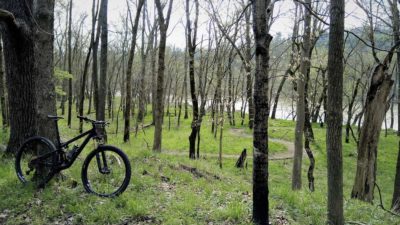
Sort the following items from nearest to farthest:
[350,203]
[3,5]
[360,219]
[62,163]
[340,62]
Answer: [340,62] → [62,163] → [360,219] → [350,203] → [3,5]

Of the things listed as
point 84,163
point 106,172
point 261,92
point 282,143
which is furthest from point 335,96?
point 282,143

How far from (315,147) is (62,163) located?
1979 cm

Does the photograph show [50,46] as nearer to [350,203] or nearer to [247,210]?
[247,210]

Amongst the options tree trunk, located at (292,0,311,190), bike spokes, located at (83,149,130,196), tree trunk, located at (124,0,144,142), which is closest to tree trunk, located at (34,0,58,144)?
bike spokes, located at (83,149,130,196)

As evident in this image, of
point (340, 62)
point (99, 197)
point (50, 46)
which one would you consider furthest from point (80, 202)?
point (340, 62)

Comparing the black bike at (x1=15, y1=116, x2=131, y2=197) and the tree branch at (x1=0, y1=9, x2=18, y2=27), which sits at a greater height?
the tree branch at (x1=0, y1=9, x2=18, y2=27)

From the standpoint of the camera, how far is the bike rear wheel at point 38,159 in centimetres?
530

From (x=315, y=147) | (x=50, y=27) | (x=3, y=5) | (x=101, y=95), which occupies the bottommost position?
(x=315, y=147)

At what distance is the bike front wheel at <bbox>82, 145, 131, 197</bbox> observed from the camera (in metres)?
5.05

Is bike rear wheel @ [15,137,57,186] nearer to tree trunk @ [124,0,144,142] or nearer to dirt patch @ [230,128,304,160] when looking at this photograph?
tree trunk @ [124,0,144,142]

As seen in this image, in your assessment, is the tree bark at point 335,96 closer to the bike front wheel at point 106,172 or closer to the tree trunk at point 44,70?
the bike front wheel at point 106,172

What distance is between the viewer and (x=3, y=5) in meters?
6.96

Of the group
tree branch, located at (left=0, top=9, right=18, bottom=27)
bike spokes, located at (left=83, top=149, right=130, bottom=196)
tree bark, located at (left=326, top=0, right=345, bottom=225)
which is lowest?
bike spokes, located at (left=83, top=149, right=130, bottom=196)

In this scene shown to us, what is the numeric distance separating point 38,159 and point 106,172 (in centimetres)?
121
